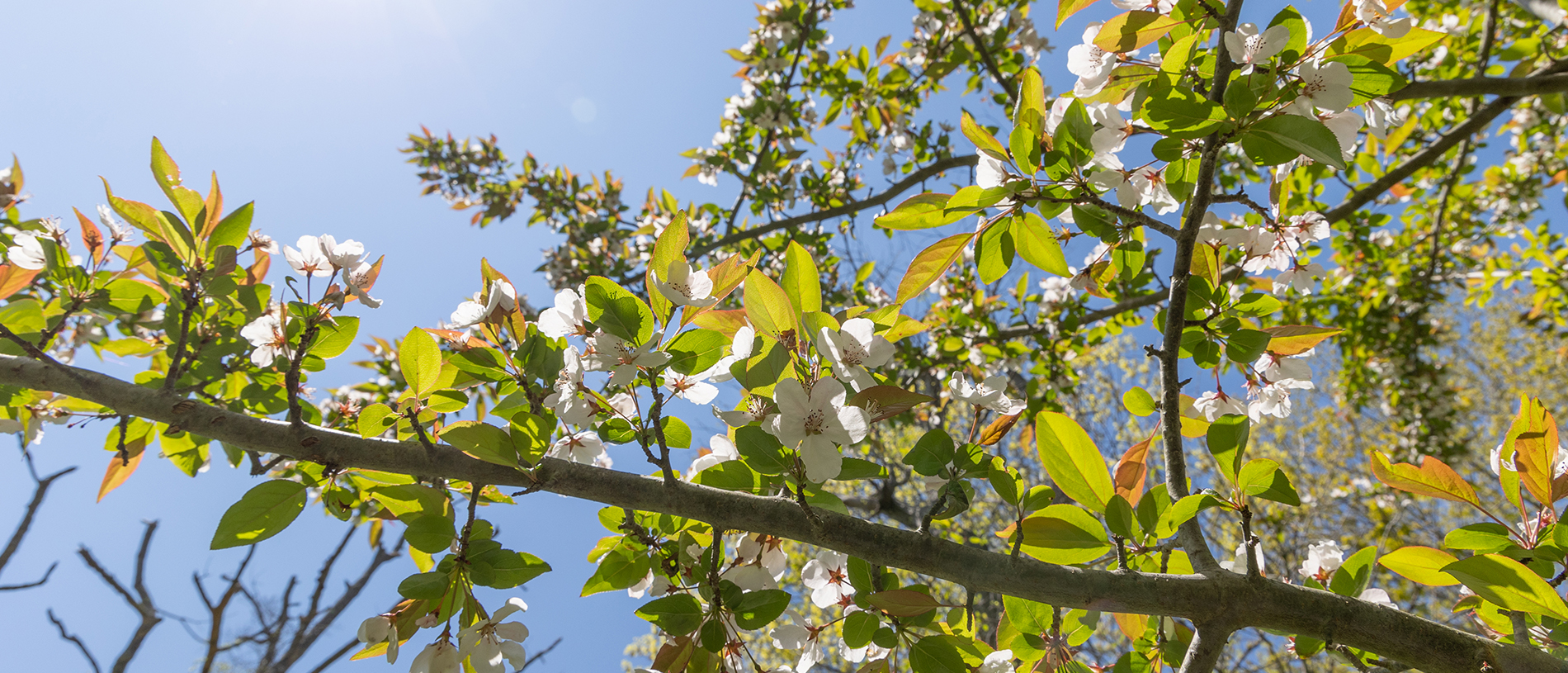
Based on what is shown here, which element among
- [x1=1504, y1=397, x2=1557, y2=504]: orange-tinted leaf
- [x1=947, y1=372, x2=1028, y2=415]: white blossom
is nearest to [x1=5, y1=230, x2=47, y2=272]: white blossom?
[x1=947, y1=372, x2=1028, y2=415]: white blossom

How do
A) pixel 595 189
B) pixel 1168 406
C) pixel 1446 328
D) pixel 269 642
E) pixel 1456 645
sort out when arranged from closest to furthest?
pixel 1456 645
pixel 1168 406
pixel 269 642
pixel 595 189
pixel 1446 328

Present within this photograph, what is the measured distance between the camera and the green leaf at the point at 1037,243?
0.97 meters

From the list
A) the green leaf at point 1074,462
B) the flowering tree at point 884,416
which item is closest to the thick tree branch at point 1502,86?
the flowering tree at point 884,416

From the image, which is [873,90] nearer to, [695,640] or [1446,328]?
[695,640]

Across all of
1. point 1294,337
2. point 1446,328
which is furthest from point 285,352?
point 1446,328

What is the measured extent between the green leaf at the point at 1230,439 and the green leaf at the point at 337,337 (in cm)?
133

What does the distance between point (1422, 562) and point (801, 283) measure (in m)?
0.92

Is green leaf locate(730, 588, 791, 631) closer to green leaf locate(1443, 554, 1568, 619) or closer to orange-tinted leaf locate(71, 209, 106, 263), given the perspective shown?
green leaf locate(1443, 554, 1568, 619)

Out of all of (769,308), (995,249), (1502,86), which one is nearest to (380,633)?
(769,308)

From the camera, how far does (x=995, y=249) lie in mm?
982

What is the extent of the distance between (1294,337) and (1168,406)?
28cm

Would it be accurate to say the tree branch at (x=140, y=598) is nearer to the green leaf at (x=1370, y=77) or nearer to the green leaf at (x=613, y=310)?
the green leaf at (x=613, y=310)

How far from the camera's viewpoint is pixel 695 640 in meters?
0.94

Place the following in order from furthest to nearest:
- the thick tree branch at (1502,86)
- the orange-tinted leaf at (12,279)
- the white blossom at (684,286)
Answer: the thick tree branch at (1502,86) → the orange-tinted leaf at (12,279) → the white blossom at (684,286)
